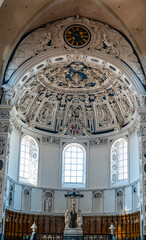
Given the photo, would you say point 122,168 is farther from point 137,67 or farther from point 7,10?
point 7,10

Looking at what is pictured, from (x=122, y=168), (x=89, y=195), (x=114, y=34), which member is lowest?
(x=89, y=195)

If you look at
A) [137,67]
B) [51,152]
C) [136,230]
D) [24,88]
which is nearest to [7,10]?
[24,88]

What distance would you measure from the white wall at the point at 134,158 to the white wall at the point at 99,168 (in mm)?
2383

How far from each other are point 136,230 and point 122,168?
545 cm

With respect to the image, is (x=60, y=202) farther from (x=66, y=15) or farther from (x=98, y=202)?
(x=66, y=15)

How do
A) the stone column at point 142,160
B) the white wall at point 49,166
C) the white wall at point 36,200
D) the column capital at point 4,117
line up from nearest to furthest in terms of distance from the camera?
the stone column at point 142,160 < the column capital at point 4,117 < the white wall at point 36,200 < the white wall at point 49,166

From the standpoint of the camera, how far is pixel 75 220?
A: 28.7m

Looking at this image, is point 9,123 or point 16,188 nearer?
point 9,123

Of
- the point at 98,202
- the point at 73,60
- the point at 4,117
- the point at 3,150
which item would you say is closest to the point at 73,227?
the point at 98,202

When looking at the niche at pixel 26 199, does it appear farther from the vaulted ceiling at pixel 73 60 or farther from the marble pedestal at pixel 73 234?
the vaulted ceiling at pixel 73 60

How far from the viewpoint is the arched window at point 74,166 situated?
3372 cm

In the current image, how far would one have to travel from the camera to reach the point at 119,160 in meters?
33.0

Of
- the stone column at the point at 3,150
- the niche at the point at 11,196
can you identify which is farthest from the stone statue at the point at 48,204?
the stone column at the point at 3,150

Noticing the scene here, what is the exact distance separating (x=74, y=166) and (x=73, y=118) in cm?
416
